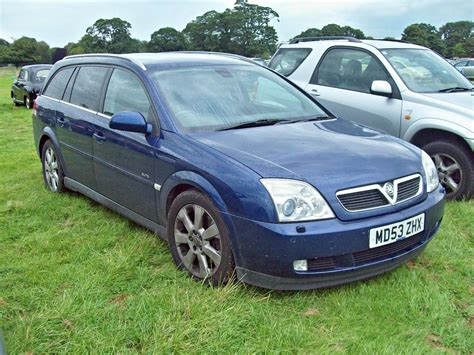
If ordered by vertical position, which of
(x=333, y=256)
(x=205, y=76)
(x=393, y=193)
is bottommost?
(x=333, y=256)

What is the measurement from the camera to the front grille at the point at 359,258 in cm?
288

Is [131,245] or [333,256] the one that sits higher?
[333,256]

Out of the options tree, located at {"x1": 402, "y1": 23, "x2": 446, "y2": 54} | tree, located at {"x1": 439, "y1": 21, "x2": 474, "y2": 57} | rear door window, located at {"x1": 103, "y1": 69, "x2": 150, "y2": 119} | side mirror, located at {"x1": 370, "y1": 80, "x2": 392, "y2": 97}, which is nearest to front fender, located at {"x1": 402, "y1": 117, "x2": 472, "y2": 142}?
side mirror, located at {"x1": 370, "y1": 80, "x2": 392, "y2": 97}

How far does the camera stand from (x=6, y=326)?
9.22 ft

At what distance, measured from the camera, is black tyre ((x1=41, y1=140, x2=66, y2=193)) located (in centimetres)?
531

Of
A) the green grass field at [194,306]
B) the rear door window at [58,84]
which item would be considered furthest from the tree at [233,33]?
the green grass field at [194,306]

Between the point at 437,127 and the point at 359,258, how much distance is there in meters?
2.68

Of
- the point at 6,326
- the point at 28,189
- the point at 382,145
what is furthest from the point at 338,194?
the point at 28,189

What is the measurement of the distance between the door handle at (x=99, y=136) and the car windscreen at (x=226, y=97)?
0.73 metres

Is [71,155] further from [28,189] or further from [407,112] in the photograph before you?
[407,112]

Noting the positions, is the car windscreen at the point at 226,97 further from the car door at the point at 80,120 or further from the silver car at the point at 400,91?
the silver car at the point at 400,91

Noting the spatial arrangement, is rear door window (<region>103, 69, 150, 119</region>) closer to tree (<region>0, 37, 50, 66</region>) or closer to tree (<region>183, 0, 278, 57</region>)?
tree (<region>183, 0, 278, 57</region>)

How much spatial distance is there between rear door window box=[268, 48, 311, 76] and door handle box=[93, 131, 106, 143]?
328 cm

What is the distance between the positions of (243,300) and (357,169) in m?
1.06
